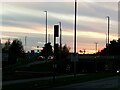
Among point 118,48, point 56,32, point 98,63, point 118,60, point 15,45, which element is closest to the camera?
point 56,32

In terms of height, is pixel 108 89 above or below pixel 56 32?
below

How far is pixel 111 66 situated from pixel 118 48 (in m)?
53.4

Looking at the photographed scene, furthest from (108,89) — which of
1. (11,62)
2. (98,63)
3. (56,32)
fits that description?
(11,62)

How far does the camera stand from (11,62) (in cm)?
10494

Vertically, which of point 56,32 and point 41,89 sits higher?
point 56,32

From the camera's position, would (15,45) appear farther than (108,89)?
Yes

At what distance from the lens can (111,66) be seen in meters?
99.9

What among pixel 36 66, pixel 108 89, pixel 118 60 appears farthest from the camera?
pixel 118 60

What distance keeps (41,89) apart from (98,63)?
71274mm

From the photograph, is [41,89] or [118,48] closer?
[41,89]

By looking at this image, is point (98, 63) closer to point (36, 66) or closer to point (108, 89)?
point (36, 66)

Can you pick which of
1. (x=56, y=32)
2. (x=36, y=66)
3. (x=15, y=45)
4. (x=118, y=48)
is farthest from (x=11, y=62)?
(x=56, y=32)

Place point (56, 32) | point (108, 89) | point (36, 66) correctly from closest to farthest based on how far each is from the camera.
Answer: point (108, 89) → point (56, 32) → point (36, 66)

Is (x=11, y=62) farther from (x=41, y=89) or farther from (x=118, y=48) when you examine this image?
(x=41, y=89)
